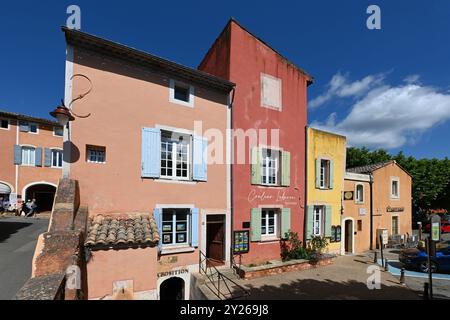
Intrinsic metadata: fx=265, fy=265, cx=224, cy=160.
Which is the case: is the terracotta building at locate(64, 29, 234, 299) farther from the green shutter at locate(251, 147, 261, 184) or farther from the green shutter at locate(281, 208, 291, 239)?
the green shutter at locate(281, 208, 291, 239)

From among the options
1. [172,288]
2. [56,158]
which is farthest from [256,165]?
[56,158]

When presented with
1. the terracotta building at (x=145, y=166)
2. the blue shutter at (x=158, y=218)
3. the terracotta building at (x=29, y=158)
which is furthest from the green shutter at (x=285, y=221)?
the terracotta building at (x=29, y=158)

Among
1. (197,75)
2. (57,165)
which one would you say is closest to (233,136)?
(197,75)

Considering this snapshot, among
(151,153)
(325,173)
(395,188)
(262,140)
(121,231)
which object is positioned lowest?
(121,231)

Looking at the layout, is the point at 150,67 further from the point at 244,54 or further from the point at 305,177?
the point at 305,177

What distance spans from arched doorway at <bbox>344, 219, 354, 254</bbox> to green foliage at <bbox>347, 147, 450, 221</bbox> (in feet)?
55.3

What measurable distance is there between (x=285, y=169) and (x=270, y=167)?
74cm

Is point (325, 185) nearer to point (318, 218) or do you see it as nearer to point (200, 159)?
point (318, 218)

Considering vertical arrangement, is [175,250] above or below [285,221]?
below

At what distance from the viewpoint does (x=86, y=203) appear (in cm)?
802

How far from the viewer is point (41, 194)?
23.1m

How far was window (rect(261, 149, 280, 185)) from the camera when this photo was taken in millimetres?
12180

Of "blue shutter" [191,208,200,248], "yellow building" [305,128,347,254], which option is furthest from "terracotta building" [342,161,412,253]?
"blue shutter" [191,208,200,248]

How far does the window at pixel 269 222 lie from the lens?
12034 millimetres
